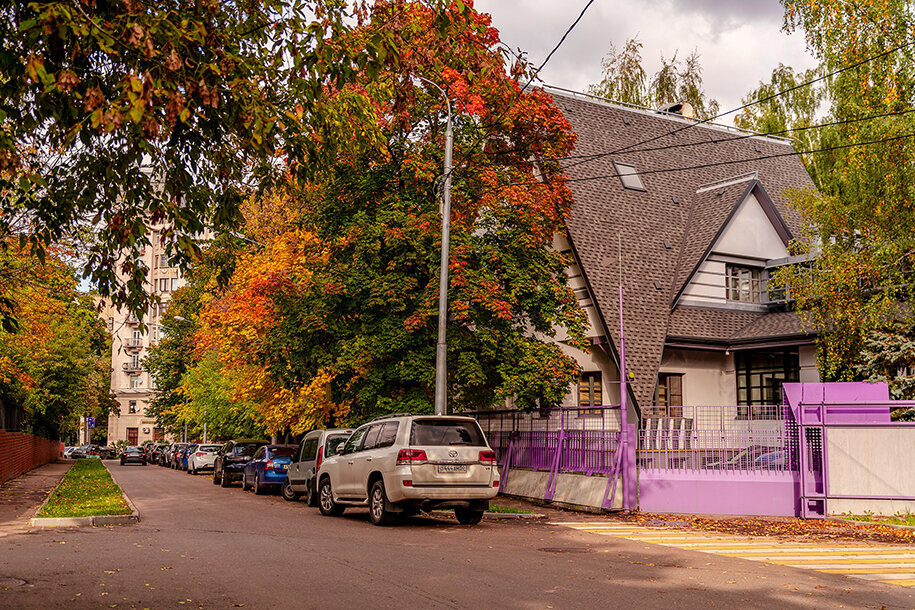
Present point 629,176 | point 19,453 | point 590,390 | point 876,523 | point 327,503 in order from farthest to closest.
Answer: point 19,453
point 629,176
point 590,390
point 327,503
point 876,523

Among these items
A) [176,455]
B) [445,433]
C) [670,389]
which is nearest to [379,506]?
[445,433]

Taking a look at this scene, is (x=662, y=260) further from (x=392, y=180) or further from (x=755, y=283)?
(x=392, y=180)

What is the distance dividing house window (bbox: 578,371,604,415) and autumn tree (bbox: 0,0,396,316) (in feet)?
68.9

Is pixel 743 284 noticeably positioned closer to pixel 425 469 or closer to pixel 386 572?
pixel 425 469

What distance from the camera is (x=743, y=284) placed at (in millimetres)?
32000

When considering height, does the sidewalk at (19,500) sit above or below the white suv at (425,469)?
below

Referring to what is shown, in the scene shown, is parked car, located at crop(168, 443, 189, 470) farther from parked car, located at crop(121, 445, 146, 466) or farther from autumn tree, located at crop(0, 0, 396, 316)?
autumn tree, located at crop(0, 0, 396, 316)

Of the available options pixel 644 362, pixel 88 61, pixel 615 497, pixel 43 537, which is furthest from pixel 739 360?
pixel 88 61

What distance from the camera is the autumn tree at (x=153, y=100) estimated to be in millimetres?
6426

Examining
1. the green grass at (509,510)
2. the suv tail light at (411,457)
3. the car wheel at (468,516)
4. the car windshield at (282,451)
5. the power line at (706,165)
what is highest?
the power line at (706,165)

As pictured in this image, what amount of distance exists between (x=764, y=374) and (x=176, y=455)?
38.6 metres

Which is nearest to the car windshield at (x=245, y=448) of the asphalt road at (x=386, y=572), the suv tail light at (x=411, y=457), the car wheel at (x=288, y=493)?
the car wheel at (x=288, y=493)

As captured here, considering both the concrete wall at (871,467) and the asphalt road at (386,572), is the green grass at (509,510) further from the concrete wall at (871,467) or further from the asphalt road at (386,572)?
the concrete wall at (871,467)

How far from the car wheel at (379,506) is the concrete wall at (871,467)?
903cm
